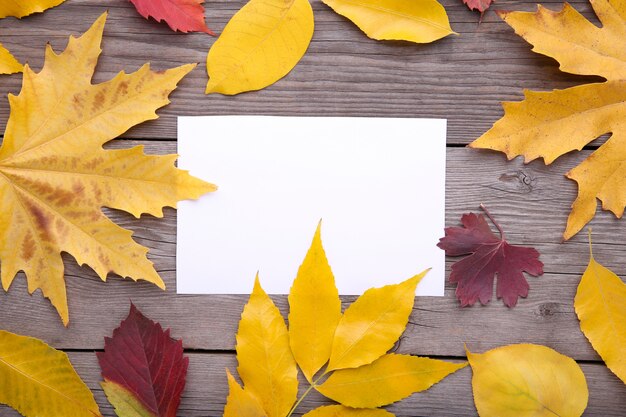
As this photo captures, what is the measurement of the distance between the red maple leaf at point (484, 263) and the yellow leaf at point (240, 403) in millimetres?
223

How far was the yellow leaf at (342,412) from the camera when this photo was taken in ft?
1.68

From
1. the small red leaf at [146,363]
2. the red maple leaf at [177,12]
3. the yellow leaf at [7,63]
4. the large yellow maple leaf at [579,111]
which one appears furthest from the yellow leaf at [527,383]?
the yellow leaf at [7,63]

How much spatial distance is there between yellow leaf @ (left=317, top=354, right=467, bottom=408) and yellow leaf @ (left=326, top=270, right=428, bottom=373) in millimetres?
13

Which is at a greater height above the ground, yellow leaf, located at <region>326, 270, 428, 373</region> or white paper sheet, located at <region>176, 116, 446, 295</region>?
white paper sheet, located at <region>176, 116, 446, 295</region>

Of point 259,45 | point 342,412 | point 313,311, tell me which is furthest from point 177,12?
point 342,412

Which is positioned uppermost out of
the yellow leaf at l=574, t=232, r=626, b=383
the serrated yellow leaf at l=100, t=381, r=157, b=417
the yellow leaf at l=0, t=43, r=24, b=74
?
the yellow leaf at l=0, t=43, r=24, b=74

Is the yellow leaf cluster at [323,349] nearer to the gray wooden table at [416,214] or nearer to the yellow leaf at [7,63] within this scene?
the gray wooden table at [416,214]

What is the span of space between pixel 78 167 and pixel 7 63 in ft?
0.42

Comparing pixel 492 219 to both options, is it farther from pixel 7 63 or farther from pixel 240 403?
pixel 7 63

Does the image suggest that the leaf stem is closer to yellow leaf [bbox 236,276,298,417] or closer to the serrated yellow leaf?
yellow leaf [bbox 236,276,298,417]

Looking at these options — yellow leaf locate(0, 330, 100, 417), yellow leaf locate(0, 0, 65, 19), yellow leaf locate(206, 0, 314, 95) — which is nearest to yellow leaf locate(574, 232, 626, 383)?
yellow leaf locate(206, 0, 314, 95)

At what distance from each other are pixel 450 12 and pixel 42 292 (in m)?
0.49

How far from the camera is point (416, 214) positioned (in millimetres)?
529

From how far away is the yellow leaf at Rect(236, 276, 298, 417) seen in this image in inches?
20.0
